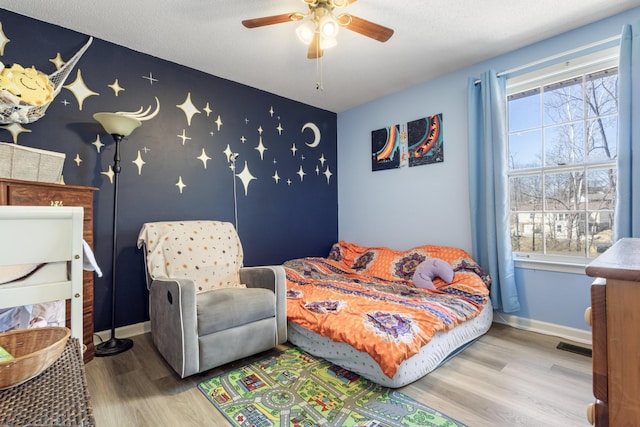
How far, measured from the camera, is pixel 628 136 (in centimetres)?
201

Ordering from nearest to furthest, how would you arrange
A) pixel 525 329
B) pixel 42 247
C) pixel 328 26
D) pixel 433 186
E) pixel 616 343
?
pixel 616 343
pixel 42 247
pixel 328 26
pixel 525 329
pixel 433 186

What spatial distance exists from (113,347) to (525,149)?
12.2 ft

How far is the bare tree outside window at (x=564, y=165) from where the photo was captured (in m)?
2.29

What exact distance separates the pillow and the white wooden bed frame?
2.42 metres

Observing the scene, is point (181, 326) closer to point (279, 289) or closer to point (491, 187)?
point (279, 289)

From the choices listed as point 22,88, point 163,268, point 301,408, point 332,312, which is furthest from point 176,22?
point 301,408

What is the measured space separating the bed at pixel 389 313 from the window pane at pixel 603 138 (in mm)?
1231

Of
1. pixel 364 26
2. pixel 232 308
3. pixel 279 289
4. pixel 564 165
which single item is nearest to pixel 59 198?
pixel 232 308

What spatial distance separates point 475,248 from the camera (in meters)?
2.79

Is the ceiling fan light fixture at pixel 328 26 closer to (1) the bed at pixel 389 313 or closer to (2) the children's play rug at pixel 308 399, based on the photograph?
(1) the bed at pixel 389 313

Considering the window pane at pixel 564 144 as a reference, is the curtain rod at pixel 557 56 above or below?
above

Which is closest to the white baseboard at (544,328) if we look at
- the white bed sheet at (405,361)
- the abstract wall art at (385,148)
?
the white bed sheet at (405,361)

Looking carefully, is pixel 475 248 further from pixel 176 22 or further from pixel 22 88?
pixel 22 88

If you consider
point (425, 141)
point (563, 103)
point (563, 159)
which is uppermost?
point (563, 103)
